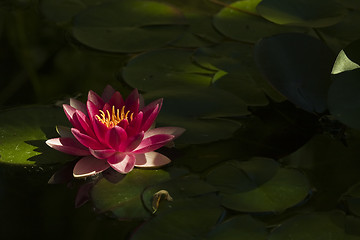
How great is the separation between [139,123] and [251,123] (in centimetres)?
35

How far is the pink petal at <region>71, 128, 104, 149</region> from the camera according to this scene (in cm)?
146

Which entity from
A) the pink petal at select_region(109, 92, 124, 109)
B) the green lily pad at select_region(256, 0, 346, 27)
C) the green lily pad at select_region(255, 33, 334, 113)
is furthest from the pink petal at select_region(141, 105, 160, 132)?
the green lily pad at select_region(256, 0, 346, 27)

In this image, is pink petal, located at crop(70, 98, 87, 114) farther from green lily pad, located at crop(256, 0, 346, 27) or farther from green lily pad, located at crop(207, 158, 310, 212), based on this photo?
green lily pad, located at crop(256, 0, 346, 27)

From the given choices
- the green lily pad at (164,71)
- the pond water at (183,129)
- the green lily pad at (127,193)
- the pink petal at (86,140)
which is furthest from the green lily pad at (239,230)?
the green lily pad at (164,71)

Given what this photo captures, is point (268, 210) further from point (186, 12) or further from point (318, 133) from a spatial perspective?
point (186, 12)

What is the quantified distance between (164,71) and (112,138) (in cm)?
50

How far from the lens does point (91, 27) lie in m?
2.17

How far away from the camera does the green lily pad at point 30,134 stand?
154cm

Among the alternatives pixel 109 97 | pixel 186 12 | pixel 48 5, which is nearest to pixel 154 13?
pixel 186 12

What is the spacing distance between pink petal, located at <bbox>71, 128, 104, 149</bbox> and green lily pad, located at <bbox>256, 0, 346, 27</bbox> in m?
0.74

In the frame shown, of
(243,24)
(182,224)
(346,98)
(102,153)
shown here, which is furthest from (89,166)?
(243,24)

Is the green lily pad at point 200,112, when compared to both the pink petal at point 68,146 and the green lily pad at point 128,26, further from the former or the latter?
the green lily pad at point 128,26

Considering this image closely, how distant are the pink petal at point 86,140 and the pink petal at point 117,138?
0.11ft

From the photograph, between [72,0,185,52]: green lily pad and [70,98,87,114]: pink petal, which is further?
[72,0,185,52]: green lily pad
